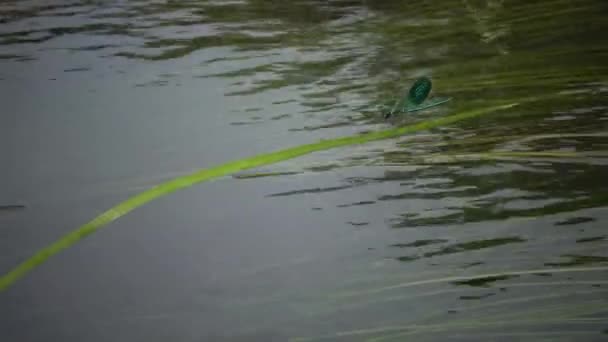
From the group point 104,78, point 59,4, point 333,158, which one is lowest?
point 333,158

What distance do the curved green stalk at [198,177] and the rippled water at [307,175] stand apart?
0.01 meters

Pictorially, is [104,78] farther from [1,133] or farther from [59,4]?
[59,4]

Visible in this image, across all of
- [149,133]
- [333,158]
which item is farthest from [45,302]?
[333,158]

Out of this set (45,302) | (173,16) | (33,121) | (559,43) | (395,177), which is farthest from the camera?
(173,16)

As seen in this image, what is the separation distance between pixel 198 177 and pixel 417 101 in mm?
361

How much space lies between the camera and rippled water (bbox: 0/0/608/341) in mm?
632

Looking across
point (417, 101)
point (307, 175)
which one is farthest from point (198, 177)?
point (417, 101)

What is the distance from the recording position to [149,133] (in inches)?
33.9

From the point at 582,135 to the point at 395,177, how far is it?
29cm

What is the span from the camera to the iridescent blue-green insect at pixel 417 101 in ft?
2.87

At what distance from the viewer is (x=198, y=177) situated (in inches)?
30.8

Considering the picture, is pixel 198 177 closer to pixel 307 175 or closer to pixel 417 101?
pixel 307 175

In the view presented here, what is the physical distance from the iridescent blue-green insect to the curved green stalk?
0.12 feet

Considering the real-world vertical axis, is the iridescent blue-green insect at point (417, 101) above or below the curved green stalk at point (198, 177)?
above
